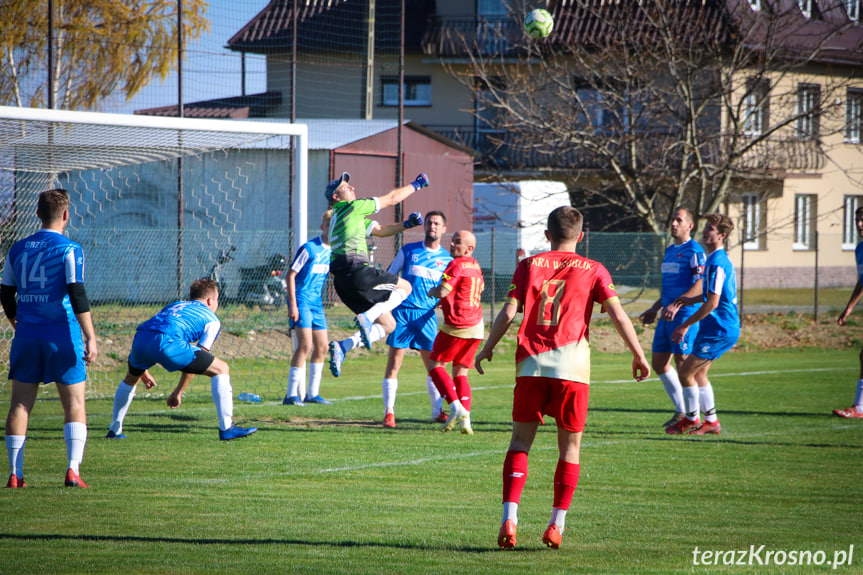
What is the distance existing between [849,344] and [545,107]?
9140 millimetres

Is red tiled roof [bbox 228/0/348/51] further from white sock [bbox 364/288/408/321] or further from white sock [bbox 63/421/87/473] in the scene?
white sock [bbox 63/421/87/473]

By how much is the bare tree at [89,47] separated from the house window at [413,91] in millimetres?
14113

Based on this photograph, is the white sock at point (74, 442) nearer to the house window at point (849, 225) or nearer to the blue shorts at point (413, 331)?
the blue shorts at point (413, 331)

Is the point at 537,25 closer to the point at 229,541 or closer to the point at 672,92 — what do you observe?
the point at 672,92

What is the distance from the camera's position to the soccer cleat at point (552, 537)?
4.93m

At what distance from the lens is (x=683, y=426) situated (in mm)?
9453

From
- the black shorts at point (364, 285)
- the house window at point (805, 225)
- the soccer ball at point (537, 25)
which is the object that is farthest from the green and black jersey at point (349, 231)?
the house window at point (805, 225)

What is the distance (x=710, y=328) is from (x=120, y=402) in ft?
19.9

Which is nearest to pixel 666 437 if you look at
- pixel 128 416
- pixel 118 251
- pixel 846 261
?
pixel 128 416

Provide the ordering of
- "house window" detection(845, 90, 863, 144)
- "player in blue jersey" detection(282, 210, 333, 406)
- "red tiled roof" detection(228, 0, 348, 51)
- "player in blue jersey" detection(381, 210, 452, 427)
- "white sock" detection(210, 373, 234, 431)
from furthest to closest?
1. "house window" detection(845, 90, 863, 144)
2. "red tiled roof" detection(228, 0, 348, 51)
3. "player in blue jersey" detection(282, 210, 333, 406)
4. "player in blue jersey" detection(381, 210, 452, 427)
5. "white sock" detection(210, 373, 234, 431)

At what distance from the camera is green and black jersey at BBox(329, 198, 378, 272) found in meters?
9.18

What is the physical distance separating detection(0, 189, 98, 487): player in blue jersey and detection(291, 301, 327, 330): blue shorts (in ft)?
15.2

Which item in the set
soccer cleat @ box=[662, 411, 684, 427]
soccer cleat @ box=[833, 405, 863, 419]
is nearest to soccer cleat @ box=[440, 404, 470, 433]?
soccer cleat @ box=[662, 411, 684, 427]

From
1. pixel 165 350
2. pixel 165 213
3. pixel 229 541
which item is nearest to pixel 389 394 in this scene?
pixel 165 350
